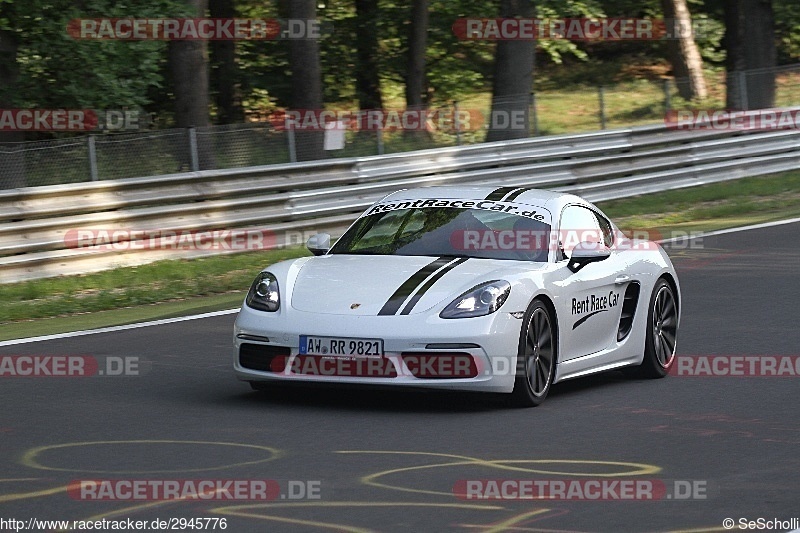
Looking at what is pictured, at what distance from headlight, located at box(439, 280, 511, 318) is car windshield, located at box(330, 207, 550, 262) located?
25.7 inches

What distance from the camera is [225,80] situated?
32.7 metres

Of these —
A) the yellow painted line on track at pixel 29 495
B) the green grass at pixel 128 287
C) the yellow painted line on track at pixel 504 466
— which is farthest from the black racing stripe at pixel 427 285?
the green grass at pixel 128 287

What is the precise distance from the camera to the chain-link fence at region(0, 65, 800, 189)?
17.1 meters

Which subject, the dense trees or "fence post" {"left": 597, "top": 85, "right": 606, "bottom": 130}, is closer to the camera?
the dense trees

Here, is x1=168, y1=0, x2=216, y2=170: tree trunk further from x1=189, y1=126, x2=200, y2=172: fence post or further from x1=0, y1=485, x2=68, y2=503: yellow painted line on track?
x1=0, y1=485, x2=68, y2=503: yellow painted line on track

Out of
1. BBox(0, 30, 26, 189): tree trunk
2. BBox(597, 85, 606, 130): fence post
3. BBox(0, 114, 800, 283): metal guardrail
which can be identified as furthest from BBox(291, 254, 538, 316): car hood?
BBox(597, 85, 606, 130): fence post

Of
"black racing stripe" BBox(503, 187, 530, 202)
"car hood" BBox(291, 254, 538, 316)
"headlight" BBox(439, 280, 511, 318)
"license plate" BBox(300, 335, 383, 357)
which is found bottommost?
"license plate" BBox(300, 335, 383, 357)

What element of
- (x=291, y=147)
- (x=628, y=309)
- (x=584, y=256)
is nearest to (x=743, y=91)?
(x=291, y=147)

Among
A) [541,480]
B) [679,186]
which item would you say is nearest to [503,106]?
[679,186]

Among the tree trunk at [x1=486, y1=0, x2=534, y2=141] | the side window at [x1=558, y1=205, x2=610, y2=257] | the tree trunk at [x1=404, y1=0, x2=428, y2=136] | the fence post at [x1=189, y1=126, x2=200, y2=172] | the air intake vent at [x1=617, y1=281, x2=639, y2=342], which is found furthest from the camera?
the tree trunk at [x1=404, y1=0, x2=428, y2=136]

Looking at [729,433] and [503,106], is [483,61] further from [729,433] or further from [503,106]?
[729,433]

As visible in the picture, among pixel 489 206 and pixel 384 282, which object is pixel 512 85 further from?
pixel 384 282

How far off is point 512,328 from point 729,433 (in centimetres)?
138

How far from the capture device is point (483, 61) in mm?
40562
